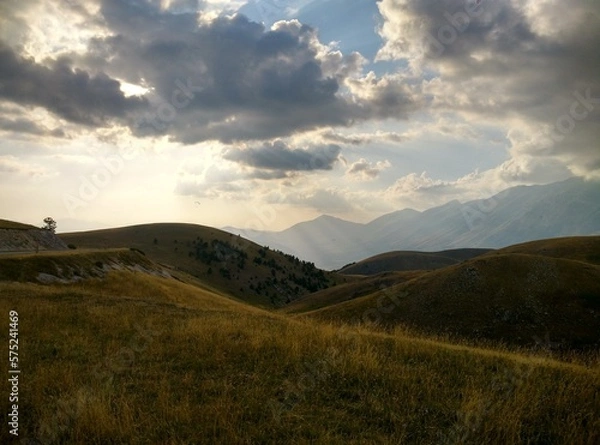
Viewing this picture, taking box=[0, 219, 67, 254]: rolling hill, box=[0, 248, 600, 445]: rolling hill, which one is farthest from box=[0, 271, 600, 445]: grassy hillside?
box=[0, 219, 67, 254]: rolling hill

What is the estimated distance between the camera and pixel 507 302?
178 feet

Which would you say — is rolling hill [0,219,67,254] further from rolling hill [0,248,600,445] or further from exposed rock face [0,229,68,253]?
rolling hill [0,248,600,445]

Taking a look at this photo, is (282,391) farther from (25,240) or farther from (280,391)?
(25,240)

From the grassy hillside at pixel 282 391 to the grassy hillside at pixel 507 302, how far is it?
34037 mm

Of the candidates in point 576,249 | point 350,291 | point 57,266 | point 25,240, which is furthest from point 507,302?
point 25,240

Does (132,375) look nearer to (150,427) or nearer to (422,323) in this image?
(150,427)

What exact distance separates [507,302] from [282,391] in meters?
54.2

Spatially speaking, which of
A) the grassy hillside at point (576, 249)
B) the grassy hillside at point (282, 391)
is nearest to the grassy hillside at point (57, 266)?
the grassy hillside at point (282, 391)

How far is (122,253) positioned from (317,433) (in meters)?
64.7

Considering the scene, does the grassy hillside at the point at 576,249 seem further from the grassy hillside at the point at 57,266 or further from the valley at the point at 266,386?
the valley at the point at 266,386

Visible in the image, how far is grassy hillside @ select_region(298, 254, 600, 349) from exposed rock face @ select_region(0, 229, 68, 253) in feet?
159

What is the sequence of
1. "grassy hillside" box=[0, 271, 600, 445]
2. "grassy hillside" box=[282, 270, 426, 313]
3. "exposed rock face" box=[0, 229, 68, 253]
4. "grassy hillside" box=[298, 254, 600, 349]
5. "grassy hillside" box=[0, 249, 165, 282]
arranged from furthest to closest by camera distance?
"grassy hillside" box=[282, 270, 426, 313] < "exposed rock face" box=[0, 229, 68, 253] < "grassy hillside" box=[298, 254, 600, 349] < "grassy hillside" box=[0, 249, 165, 282] < "grassy hillside" box=[0, 271, 600, 445]

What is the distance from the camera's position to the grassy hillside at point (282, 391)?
24.1 feet

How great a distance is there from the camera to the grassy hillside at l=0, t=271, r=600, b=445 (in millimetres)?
7332
